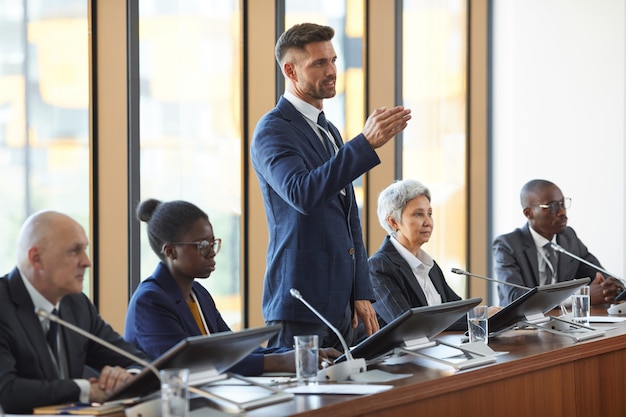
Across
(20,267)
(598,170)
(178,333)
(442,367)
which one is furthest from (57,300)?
(598,170)

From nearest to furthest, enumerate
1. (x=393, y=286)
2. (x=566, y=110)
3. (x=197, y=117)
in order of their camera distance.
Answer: (x=393, y=286) < (x=197, y=117) < (x=566, y=110)

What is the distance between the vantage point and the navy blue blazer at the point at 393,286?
12.6 ft

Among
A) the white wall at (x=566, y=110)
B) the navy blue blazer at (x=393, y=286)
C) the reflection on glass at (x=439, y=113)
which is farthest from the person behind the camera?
the reflection on glass at (x=439, y=113)

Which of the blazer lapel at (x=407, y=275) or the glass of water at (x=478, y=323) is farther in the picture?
the blazer lapel at (x=407, y=275)

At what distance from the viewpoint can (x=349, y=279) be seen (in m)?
3.35

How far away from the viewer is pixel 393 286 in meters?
3.88

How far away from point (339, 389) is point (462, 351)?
28.7 inches

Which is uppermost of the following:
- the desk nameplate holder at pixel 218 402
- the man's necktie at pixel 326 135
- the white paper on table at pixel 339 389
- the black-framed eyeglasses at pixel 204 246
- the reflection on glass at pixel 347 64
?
the reflection on glass at pixel 347 64

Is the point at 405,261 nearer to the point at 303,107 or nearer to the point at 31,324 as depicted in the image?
the point at 303,107

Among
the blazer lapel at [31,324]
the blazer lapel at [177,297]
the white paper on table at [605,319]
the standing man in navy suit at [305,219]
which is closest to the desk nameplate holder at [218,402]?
the blazer lapel at [31,324]

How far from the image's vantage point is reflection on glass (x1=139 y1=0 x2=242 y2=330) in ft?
18.2

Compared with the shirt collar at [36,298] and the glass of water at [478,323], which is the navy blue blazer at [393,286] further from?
the shirt collar at [36,298]

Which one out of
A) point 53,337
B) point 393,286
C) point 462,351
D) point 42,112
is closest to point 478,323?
point 462,351

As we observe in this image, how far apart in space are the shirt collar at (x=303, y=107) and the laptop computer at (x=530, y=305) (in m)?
0.96
